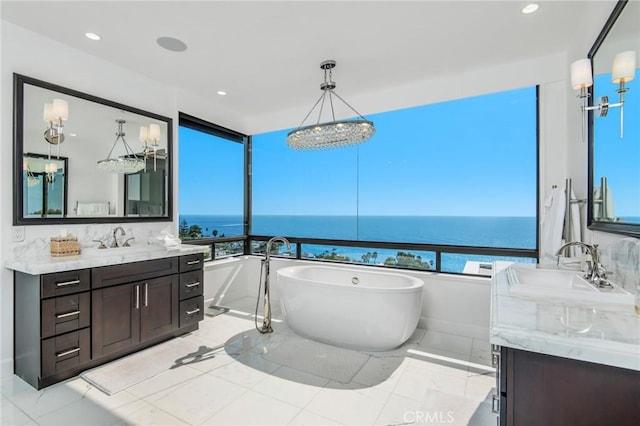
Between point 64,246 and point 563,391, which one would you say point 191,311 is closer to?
point 64,246

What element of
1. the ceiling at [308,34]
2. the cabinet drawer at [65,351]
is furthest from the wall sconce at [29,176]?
the cabinet drawer at [65,351]

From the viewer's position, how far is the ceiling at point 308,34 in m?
2.25

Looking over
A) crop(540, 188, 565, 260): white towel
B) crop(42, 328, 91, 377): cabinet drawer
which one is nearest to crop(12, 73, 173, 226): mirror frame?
crop(42, 328, 91, 377): cabinet drawer

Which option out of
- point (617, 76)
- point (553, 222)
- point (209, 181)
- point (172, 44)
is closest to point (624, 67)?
Answer: point (617, 76)

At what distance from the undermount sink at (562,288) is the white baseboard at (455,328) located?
58.1 inches

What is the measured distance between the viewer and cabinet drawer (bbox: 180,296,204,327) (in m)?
3.21

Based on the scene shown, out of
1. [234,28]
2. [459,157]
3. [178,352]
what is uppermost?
[234,28]

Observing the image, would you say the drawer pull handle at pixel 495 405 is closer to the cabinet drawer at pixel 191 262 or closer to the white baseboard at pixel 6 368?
the cabinet drawer at pixel 191 262

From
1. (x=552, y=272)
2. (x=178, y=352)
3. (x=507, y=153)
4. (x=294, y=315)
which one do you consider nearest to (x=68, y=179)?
(x=178, y=352)

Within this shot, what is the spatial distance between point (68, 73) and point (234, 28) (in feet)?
5.15

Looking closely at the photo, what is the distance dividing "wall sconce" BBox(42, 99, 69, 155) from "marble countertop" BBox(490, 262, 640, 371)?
3359 mm

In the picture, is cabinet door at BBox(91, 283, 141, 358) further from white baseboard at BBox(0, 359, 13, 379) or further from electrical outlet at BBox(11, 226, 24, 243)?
electrical outlet at BBox(11, 226, 24, 243)

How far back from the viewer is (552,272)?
6.38ft

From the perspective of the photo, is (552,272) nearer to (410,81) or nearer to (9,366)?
(410,81)
